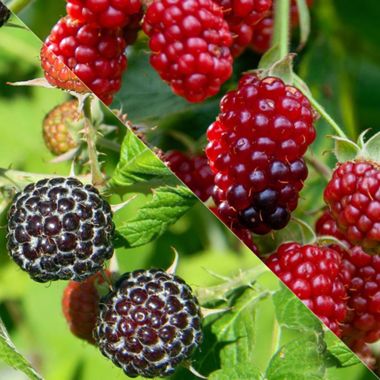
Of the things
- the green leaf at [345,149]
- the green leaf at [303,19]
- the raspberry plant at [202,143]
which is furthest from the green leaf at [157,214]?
the green leaf at [303,19]

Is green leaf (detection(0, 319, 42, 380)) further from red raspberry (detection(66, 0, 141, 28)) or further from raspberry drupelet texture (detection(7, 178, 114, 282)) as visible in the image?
red raspberry (detection(66, 0, 141, 28))

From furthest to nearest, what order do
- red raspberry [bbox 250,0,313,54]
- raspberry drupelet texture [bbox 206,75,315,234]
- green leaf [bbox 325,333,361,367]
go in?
red raspberry [bbox 250,0,313,54] → raspberry drupelet texture [bbox 206,75,315,234] → green leaf [bbox 325,333,361,367]

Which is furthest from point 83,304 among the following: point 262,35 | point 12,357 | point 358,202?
point 262,35

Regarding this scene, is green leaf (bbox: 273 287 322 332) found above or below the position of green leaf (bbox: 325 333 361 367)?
above

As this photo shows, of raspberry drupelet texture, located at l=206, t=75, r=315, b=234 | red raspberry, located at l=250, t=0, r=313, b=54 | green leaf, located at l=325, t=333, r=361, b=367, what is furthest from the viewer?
red raspberry, located at l=250, t=0, r=313, b=54

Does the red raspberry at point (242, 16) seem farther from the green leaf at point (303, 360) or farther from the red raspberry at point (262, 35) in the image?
the green leaf at point (303, 360)

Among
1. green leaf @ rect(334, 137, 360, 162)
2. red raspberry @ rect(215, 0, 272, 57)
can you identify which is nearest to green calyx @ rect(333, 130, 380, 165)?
green leaf @ rect(334, 137, 360, 162)
